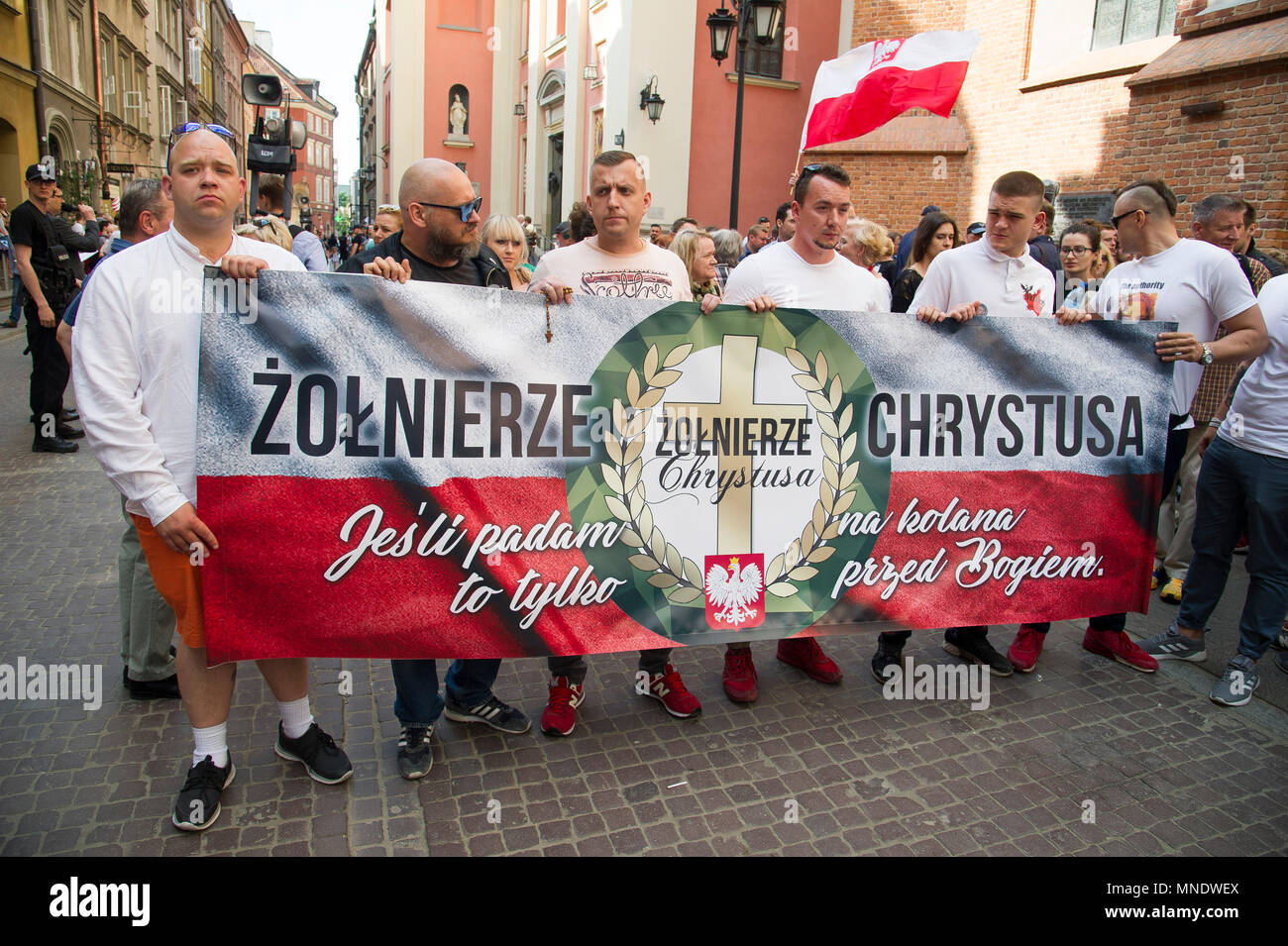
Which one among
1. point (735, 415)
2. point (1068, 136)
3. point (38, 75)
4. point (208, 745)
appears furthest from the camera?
point (38, 75)

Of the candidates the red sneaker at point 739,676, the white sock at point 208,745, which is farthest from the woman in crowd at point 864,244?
the white sock at point 208,745

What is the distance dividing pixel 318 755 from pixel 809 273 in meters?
2.76

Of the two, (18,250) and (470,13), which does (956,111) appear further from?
(470,13)

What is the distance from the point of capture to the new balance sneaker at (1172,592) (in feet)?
16.8

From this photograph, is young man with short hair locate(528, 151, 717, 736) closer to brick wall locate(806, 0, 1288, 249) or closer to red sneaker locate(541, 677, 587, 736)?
red sneaker locate(541, 677, 587, 736)

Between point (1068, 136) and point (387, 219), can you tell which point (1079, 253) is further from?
point (387, 219)

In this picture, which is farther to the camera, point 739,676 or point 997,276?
point 997,276

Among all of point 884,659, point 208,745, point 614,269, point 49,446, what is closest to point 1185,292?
point 884,659

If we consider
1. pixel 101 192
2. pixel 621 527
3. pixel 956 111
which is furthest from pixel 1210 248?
pixel 101 192

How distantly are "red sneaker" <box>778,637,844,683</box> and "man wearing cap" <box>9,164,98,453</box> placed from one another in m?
6.76

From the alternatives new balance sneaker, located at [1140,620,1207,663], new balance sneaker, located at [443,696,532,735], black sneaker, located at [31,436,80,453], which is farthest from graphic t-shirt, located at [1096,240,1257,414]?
black sneaker, located at [31,436,80,453]

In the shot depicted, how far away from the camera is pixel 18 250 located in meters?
7.52

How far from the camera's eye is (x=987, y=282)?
160 inches

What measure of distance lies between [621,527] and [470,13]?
39197 millimetres
